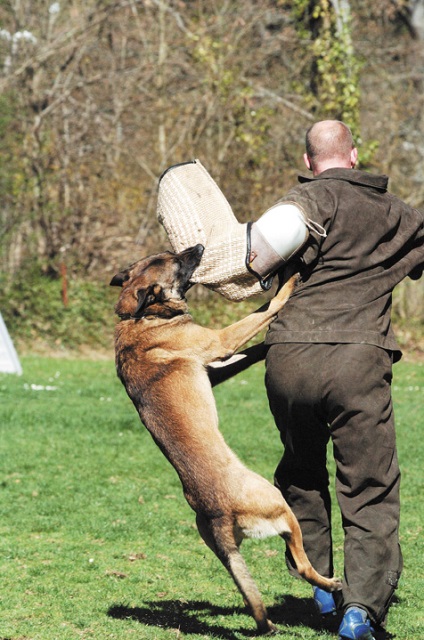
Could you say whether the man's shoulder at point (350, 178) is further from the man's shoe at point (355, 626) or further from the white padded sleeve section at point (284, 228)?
the man's shoe at point (355, 626)

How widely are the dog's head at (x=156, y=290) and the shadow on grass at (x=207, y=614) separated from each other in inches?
60.3

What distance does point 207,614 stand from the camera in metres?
4.57

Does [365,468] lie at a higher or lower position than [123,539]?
higher

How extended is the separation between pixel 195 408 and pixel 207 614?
4.06 feet

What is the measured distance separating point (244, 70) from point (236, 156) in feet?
5.66

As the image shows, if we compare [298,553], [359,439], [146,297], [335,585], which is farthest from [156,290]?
[335,585]

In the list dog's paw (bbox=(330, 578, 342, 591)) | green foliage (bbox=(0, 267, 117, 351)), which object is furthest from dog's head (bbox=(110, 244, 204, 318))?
green foliage (bbox=(0, 267, 117, 351))

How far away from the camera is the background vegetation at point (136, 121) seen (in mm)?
15594

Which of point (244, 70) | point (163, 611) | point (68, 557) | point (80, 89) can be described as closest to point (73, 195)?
point (80, 89)

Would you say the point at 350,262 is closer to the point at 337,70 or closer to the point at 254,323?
the point at 254,323

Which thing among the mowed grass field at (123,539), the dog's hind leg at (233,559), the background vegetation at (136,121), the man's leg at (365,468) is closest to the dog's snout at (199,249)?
the man's leg at (365,468)

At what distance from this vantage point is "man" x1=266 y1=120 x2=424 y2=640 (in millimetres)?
3775

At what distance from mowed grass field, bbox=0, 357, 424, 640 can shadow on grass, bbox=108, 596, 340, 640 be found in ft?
0.03

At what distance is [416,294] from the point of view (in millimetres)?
15102
